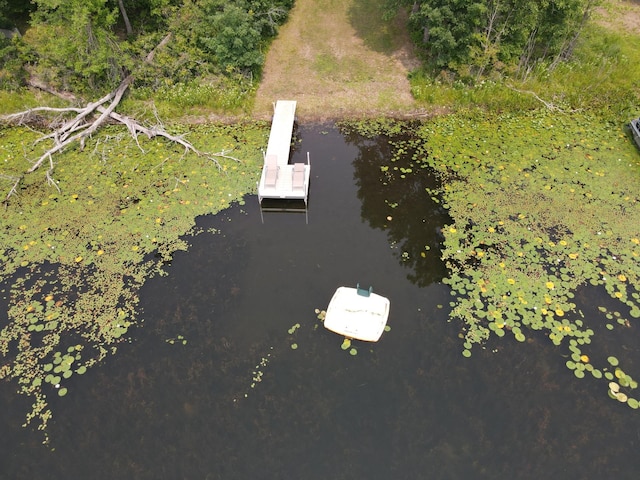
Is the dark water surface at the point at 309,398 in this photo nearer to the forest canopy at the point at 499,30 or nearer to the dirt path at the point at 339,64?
Answer: the dirt path at the point at 339,64

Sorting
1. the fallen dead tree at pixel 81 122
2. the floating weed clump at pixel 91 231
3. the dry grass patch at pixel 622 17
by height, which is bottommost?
the floating weed clump at pixel 91 231

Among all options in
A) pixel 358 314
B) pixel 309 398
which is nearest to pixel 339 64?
pixel 358 314

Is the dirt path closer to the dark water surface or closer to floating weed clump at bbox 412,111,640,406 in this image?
floating weed clump at bbox 412,111,640,406

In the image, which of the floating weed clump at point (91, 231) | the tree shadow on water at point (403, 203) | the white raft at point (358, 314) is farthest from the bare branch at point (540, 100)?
the white raft at point (358, 314)

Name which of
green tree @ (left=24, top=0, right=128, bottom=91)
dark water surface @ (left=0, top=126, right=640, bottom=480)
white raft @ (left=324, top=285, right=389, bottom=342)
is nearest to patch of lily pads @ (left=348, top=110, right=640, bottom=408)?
dark water surface @ (left=0, top=126, right=640, bottom=480)

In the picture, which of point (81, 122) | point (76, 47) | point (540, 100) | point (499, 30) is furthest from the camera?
point (540, 100)

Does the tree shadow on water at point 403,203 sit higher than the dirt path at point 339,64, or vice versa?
the dirt path at point 339,64

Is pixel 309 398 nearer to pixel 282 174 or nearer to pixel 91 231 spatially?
pixel 282 174
